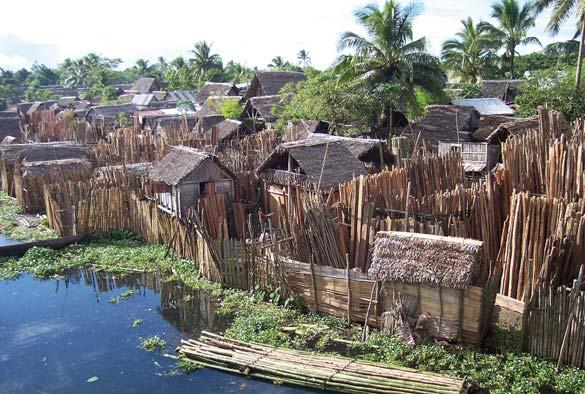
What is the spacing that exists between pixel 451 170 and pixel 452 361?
6762mm

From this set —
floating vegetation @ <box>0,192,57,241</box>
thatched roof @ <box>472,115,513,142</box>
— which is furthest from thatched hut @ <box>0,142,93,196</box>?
thatched roof @ <box>472,115,513,142</box>

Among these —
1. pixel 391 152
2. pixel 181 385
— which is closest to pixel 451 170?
pixel 391 152

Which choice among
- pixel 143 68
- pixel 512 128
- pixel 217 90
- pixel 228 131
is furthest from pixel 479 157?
pixel 143 68

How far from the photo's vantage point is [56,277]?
45.6 feet

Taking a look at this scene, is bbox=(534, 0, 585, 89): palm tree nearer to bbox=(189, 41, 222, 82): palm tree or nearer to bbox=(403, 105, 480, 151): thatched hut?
bbox=(403, 105, 480, 151): thatched hut

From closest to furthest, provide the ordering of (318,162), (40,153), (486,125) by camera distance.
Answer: (318,162) → (486,125) → (40,153)

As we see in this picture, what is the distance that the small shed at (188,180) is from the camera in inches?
603

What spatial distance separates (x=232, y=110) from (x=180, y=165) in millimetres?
16773

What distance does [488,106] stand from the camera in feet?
93.3

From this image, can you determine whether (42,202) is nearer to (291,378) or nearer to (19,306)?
(19,306)

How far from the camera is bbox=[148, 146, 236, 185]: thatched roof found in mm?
15305

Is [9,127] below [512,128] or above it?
above

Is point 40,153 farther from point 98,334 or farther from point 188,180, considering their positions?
point 98,334

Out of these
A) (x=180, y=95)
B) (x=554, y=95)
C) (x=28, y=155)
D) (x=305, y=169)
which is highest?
(x=180, y=95)
